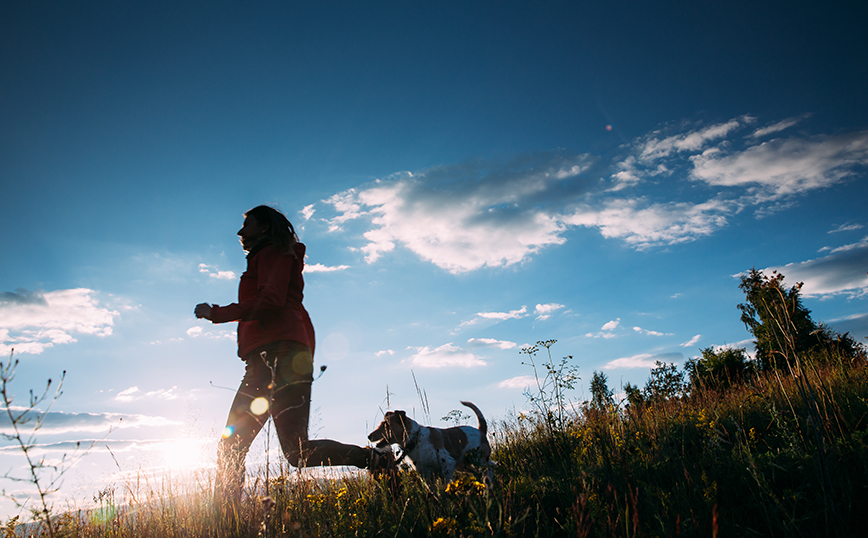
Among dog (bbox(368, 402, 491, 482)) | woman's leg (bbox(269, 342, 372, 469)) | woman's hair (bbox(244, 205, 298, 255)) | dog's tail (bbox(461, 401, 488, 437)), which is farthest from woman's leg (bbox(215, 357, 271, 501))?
dog's tail (bbox(461, 401, 488, 437))

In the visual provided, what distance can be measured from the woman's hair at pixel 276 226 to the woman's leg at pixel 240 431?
0.90 metres

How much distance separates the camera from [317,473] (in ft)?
10.3

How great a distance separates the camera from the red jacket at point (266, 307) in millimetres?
2992

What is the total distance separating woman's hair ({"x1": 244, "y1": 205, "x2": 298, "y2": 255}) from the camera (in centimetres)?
Result: 328

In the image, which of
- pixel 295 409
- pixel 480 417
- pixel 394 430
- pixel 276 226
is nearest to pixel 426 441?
pixel 394 430

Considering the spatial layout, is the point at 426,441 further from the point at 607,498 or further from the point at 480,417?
the point at 607,498

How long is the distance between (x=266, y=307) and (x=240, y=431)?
0.87 meters

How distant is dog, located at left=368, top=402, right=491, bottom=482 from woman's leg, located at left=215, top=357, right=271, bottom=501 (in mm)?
1266

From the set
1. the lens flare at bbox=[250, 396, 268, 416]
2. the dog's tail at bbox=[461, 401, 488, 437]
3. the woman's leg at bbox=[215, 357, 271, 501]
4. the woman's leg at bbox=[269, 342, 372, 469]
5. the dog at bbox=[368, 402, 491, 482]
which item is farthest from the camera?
the dog's tail at bbox=[461, 401, 488, 437]

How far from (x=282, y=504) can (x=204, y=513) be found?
81 cm

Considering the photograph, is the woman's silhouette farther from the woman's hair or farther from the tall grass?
the tall grass

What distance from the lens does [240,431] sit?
283 centimetres

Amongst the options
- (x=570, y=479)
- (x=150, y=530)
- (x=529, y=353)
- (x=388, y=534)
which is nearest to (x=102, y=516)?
(x=150, y=530)

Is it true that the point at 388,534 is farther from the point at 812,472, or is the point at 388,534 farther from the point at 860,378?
the point at 860,378
